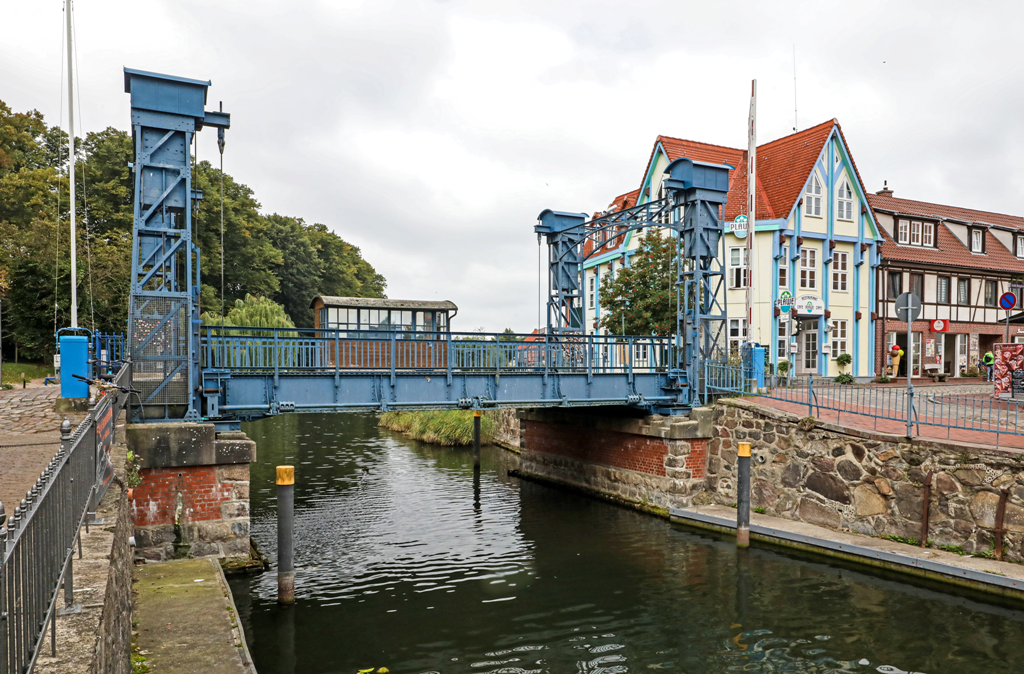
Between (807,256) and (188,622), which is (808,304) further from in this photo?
(188,622)

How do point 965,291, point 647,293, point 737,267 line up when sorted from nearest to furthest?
point 647,293, point 737,267, point 965,291

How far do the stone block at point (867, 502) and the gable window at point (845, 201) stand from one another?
2185cm

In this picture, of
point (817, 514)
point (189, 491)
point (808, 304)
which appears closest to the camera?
point (189, 491)

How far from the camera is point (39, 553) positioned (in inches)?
Result: 150

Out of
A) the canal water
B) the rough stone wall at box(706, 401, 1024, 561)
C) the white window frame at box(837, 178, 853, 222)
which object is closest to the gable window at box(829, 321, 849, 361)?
the white window frame at box(837, 178, 853, 222)

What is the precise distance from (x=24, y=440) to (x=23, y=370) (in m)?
21.4

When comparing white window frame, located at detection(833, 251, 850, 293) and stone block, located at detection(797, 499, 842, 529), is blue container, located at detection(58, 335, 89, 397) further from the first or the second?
white window frame, located at detection(833, 251, 850, 293)

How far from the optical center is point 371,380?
14.0 meters

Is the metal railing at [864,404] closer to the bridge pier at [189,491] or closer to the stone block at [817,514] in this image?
→ the stone block at [817,514]

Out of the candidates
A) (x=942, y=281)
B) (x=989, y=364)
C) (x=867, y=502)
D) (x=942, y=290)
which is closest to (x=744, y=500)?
(x=867, y=502)

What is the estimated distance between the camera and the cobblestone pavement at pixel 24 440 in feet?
27.2

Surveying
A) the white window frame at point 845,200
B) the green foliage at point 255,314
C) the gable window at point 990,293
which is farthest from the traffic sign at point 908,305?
the green foliage at point 255,314

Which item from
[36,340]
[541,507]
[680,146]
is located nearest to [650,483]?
[541,507]

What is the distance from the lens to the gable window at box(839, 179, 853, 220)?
3194cm
